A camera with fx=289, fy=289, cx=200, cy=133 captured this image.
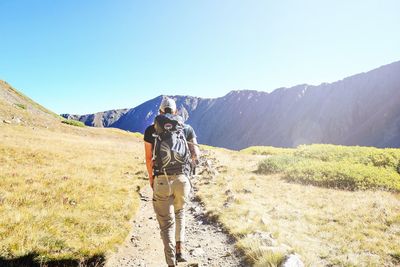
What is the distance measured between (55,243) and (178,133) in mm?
3955

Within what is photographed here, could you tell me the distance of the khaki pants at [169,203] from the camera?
5801 mm

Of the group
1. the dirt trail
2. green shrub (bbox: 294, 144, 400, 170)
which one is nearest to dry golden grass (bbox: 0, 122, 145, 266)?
the dirt trail

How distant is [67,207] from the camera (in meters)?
9.50

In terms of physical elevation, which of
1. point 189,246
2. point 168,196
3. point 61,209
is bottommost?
point 189,246

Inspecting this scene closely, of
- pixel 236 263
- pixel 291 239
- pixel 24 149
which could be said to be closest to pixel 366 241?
pixel 291 239

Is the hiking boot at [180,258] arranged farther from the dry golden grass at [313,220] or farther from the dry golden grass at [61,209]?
the dry golden grass at [61,209]

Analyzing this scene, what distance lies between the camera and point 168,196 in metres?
6.00

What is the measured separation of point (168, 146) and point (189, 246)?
3.51 m

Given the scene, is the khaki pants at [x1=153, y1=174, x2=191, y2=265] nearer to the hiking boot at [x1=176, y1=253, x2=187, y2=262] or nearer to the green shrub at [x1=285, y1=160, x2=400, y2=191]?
the hiking boot at [x1=176, y1=253, x2=187, y2=262]

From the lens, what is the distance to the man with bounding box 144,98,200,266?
5883mm

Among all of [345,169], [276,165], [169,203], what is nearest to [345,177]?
[345,169]

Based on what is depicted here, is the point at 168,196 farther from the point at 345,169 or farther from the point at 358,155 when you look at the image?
the point at 358,155

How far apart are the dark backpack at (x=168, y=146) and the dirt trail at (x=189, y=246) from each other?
2205 millimetres

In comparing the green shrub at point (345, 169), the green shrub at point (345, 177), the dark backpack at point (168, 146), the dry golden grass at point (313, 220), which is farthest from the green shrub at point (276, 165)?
the dark backpack at point (168, 146)
